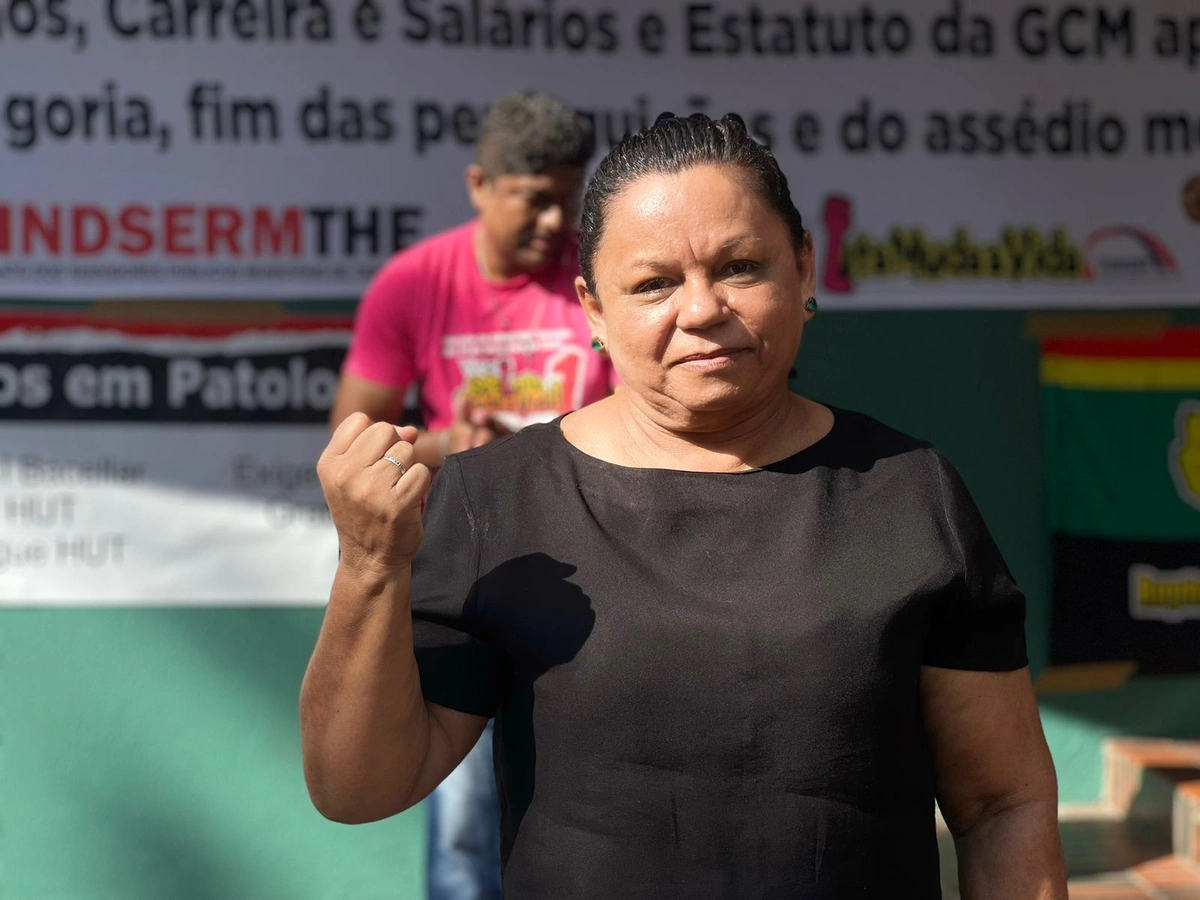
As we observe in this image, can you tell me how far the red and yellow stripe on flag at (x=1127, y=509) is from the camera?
4262 millimetres

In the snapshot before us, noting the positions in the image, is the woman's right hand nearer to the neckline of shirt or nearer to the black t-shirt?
the black t-shirt

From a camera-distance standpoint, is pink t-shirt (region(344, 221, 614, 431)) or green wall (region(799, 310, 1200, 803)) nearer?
pink t-shirt (region(344, 221, 614, 431))

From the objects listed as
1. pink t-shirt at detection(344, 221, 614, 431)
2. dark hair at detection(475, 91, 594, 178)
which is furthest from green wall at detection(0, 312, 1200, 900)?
dark hair at detection(475, 91, 594, 178)

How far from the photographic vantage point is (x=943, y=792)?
1.72m

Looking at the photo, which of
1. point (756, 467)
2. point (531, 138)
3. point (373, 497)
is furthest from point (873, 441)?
point (531, 138)

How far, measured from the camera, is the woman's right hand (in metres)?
1.50

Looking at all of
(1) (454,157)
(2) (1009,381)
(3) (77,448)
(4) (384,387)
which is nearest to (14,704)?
(3) (77,448)

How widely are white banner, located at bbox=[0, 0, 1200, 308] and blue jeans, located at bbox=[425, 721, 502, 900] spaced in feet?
4.92

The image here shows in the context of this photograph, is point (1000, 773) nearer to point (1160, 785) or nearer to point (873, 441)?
point (873, 441)

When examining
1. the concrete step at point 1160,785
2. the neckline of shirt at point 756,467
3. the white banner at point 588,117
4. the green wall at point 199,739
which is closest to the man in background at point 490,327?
the white banner at point 588,117

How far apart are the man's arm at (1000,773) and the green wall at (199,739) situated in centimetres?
256

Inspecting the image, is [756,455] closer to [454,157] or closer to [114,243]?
[454,157]

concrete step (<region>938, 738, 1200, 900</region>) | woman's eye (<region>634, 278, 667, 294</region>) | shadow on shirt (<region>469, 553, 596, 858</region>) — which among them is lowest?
concrete step (<region>938, 738, 1200, 900</region>)

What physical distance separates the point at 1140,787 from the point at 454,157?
106 inches
